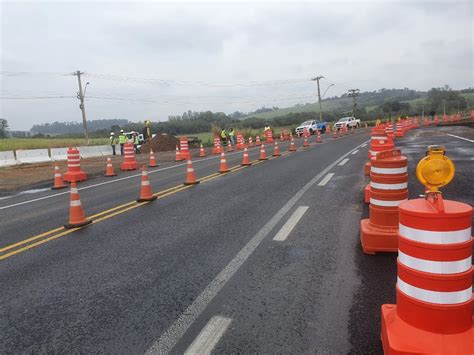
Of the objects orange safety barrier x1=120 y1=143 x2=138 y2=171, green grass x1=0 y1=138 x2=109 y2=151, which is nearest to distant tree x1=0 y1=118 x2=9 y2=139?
green grass x1=0 y1=138 x2=109 y2=151

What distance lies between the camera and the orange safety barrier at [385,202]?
5.23 m

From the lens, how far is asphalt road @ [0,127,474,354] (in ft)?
11.4

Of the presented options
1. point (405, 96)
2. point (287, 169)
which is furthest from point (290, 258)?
point (405, 96)

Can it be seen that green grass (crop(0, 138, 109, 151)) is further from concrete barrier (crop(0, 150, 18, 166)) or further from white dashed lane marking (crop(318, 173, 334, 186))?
white dashed lane marking (crop(318, 173, 334, 186))

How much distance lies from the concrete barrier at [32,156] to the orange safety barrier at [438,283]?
85.1 ft

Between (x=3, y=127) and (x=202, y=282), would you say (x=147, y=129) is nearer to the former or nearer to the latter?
(x=202, y=282)

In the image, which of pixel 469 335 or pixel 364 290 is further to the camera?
pixel 364 290

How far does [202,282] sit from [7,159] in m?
23.3

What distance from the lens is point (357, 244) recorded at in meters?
5.74

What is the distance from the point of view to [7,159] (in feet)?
78.2

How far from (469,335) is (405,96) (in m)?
209

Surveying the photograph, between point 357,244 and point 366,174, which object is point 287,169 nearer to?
point 366,174

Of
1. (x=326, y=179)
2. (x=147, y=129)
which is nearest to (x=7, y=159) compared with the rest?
(x=147, y=129)

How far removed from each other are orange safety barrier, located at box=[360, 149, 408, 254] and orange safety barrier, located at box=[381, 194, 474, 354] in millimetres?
2347
